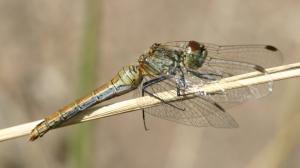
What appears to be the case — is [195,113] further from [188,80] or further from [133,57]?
[133,57]

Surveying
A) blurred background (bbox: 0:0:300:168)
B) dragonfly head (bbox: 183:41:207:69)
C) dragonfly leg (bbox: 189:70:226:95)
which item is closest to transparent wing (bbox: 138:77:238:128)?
dragonfly leg (bbox: 189:70:226:95)

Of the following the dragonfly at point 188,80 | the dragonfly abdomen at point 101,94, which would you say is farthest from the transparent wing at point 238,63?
the dragonfly abdomen at point 101,94

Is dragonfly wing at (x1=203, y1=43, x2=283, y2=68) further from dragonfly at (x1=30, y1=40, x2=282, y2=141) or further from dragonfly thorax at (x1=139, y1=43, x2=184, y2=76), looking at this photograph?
dragonfly thorax at (x1=139, y1=43, x2=184, y2=76)

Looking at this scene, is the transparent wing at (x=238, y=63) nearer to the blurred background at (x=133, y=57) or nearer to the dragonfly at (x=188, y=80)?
the dragonfly at (x=188, y=80)

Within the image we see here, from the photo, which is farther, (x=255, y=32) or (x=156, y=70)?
(x=255, y=32)

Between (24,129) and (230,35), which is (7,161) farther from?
(230,35)

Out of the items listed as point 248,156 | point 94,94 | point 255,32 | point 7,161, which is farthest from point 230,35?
point 94,94
